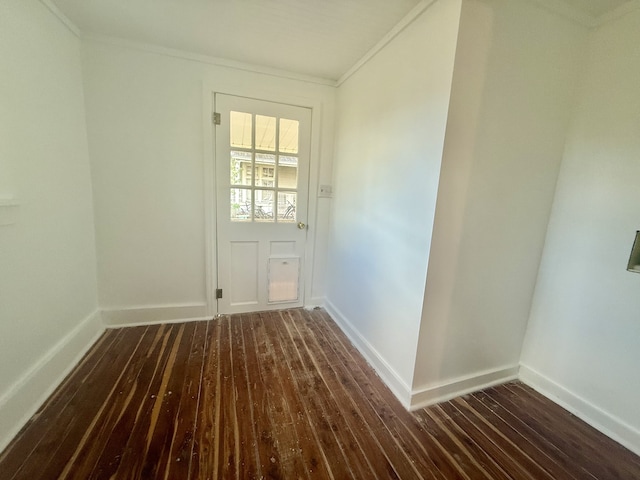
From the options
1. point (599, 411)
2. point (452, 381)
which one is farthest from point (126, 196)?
point (599, 411)

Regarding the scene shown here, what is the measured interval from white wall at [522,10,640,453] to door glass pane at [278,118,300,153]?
200 centimetres

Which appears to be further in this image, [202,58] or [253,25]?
[202,58]

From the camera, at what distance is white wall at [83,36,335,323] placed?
6.48ft

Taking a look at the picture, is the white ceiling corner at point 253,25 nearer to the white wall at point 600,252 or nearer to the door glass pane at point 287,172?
the door glass pane at point 287,172

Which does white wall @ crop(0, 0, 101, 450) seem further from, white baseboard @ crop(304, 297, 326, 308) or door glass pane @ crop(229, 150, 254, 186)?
white baseboard @ crop(304, 297, 326, 308)

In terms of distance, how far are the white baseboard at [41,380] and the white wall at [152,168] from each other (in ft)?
1.21

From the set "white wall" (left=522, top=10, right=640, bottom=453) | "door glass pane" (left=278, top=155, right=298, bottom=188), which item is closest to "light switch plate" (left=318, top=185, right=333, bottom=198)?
"door glass pane" (left=278, top=155, right=298, bottom=188)

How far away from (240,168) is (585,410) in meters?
2.93

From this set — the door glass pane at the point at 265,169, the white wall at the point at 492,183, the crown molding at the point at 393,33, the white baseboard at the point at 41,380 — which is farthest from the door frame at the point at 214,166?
the white wall at the point at 492,183

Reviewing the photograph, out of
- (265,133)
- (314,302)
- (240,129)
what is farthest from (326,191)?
(314,302)

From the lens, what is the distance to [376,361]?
1877 millimetres

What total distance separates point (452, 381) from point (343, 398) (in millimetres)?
704

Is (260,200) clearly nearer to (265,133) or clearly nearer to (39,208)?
(265,133)

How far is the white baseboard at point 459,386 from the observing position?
157 cm
